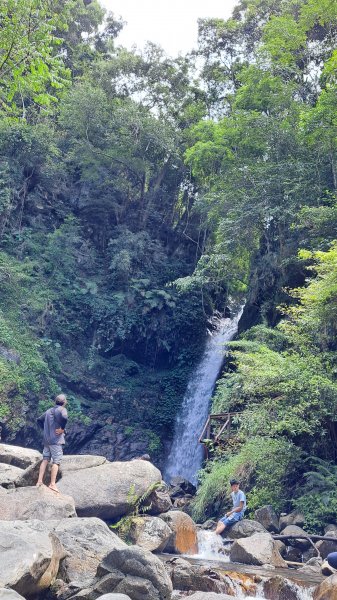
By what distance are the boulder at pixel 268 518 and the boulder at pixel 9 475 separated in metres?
4.83

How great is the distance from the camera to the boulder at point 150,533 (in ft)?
31.6

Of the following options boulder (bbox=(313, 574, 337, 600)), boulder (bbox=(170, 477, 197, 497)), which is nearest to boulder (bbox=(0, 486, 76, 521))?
boulder (bbox=(313, 574, 337, 600))

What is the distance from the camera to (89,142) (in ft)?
81.3

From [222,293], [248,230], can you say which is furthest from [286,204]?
[222,293]

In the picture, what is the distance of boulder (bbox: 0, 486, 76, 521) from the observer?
8617 mm

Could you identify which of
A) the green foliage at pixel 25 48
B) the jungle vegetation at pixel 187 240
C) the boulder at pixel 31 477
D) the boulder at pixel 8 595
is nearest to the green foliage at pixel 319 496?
the jungle vegetation at pixel 187 240

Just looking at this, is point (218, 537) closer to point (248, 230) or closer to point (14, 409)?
point (14, 409)

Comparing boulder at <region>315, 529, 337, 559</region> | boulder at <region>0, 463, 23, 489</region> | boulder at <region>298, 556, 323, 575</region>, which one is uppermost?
boulder at <region>315, 529, 337, 559</region>

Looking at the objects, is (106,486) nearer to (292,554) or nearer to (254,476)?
(292,554)

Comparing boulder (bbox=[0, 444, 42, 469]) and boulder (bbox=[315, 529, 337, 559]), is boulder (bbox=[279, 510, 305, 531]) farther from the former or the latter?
boulder (bbox=[0, 444, 42, 469])

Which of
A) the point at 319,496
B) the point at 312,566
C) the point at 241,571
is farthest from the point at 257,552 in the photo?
the point at 319,496

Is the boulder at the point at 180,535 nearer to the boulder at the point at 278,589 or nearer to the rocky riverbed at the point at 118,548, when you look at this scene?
the rocky riverbed at the point at 118,548

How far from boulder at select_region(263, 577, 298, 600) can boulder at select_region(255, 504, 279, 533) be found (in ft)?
10.5

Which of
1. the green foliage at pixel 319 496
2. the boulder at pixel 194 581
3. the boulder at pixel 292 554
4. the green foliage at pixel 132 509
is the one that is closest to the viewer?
the boulder at pixel 194 581
